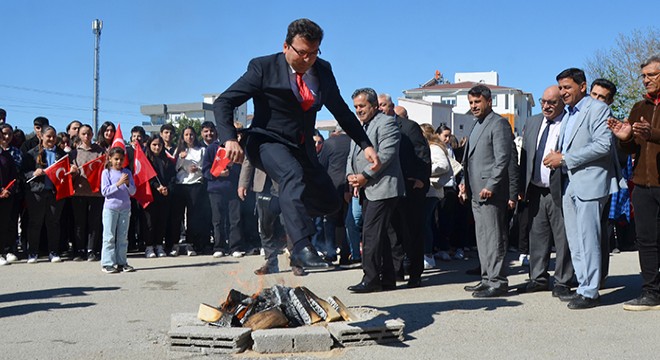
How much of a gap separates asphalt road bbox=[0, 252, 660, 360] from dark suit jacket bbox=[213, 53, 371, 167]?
5.75 feet

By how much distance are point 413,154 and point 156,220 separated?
220 inches

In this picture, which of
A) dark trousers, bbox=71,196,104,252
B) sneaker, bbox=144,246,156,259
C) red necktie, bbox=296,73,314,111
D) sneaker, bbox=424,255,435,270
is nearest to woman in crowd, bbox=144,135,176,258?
sneaker, bbox=144,246,156,259

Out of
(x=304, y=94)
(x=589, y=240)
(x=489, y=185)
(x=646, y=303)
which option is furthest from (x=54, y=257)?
(x=646, y=303)

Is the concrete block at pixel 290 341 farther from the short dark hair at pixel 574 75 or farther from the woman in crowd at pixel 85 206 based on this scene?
the woman in crowd at pixel 85 206

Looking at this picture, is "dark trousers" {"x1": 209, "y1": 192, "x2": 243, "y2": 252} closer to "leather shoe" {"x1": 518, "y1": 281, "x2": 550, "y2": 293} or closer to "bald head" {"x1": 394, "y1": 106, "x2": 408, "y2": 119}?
"bald head" {"x1": 394, "y1": 106, "x2": 408, "y2": 119}

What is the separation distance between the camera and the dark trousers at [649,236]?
23.1ft

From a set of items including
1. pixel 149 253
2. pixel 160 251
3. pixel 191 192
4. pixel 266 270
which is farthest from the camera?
pixel 191 192

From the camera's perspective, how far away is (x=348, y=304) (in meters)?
7.59

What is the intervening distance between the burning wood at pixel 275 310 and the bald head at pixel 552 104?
3.54 metres

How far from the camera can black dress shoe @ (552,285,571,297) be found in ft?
25.9

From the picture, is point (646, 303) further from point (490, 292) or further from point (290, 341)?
point (290, 341)

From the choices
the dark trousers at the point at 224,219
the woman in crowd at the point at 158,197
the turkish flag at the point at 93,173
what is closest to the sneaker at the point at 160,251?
the woman in crowd at the point at 158,197

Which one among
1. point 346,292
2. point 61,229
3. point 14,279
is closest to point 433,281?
point 346,292

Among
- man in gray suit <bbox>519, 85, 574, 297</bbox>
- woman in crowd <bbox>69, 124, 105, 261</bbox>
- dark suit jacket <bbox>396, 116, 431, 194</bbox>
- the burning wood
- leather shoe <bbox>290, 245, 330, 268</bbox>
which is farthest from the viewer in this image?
woman in crowd <bbox>69, 124, 105, 261</bbox>
